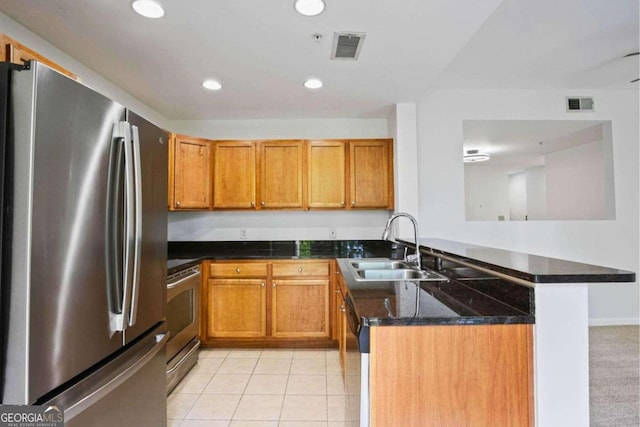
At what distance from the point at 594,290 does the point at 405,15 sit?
3.76 meters

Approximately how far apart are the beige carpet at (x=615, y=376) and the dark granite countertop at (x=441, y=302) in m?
1.39

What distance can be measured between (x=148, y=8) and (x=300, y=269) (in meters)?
2.32

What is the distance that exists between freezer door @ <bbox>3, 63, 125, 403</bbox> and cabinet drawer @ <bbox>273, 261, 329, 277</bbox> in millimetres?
1915

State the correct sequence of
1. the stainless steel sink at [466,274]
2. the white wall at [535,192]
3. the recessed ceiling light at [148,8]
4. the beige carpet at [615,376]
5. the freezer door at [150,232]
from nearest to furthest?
the freezer door at [150,232]
the stainless steel sink at [466,274]
the recessed ceiling light at [148,8]
the beige carpet at [615,376]
the white wall at [535,192]

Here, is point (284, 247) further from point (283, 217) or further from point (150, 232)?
point (150, 232)

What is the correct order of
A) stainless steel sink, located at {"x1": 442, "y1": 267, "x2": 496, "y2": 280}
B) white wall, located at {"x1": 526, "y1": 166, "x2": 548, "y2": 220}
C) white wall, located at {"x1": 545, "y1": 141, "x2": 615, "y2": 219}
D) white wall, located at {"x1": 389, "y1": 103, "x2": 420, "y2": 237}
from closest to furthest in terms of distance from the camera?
stainless steel sink, located at {"x1": 442, "y1": 267, "x2": 496, "y2": 280} → white wall, located at {"x1": 389, "y1": 103, "x2": 420, "y2": 237} → white wall, located at {"x1": 545, "y1": 141, "x2": 615, "y2": 219} → white wall, located at {"x1": 526, "y1": 166, "x2": 548, "y2": 220}

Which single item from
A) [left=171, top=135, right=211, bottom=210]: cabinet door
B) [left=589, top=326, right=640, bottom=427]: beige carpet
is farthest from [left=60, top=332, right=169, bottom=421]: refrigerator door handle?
[left=589, top=326, right=640, bottom=427]: beige carpet

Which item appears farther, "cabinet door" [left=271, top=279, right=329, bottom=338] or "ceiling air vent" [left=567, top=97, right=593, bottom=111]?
"ceiling air vent" [left=567, top=97, right=593, bottom=111]

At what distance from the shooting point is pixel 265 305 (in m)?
3.06

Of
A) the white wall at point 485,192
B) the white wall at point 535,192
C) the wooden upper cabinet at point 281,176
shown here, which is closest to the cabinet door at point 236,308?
the wooden upper cabinet at point 281,176

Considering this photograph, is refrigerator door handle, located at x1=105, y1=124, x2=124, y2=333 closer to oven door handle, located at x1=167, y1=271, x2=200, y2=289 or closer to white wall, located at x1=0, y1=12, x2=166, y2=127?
oven door handle, located at x1=167, y1=271, x2=200, y2=289

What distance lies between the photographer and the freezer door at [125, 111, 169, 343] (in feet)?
4.43

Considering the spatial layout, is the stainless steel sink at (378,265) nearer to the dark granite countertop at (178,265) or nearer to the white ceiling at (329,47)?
the dark granite countertop at (178,265)

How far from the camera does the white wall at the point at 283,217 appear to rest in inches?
146
